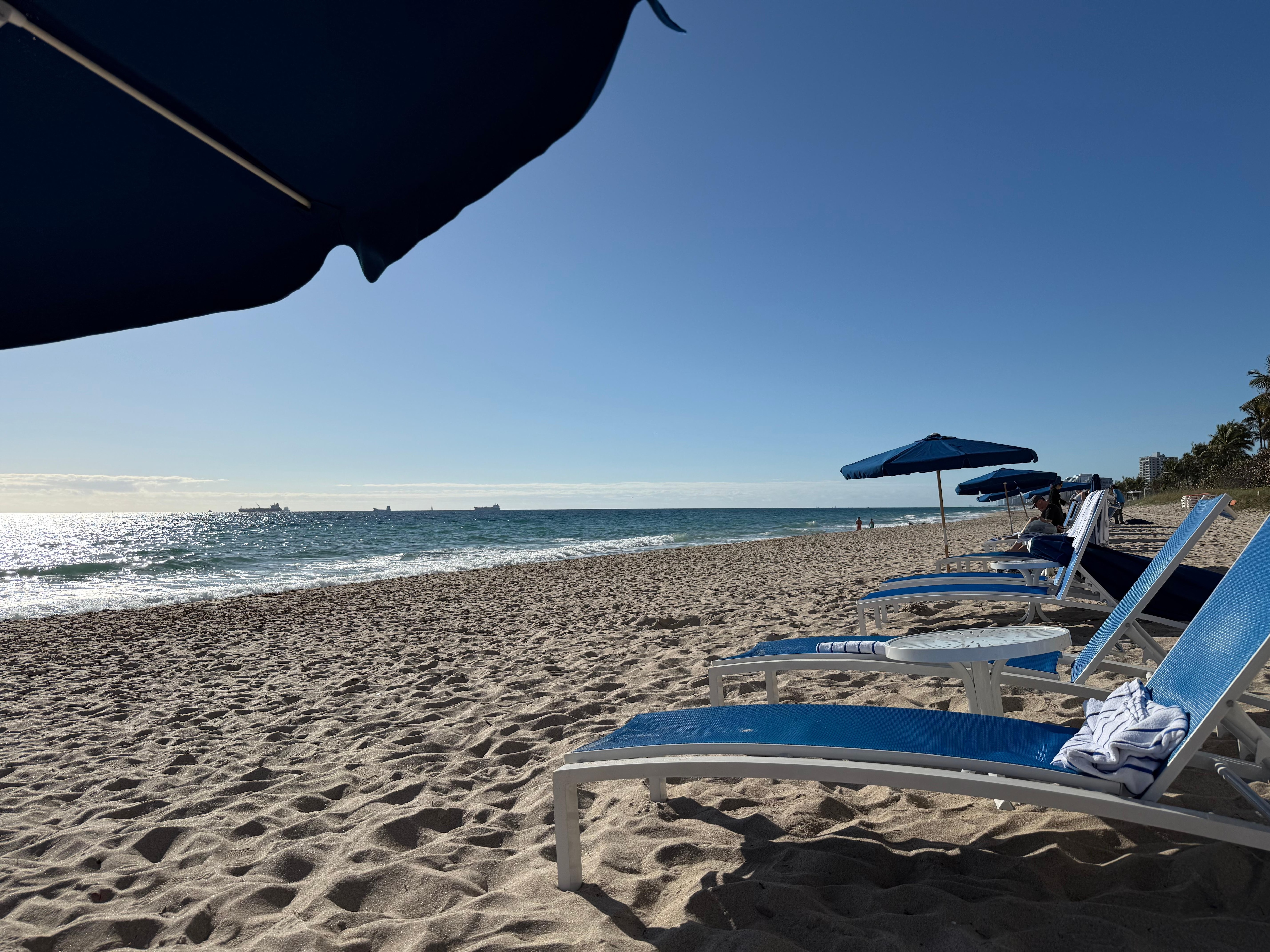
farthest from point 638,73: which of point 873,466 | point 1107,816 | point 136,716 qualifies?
point 873,466

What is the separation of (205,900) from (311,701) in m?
2.65

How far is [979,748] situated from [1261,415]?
58489mm

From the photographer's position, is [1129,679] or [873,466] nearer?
[1129,679]

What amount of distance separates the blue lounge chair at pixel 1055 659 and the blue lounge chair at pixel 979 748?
0.63 m

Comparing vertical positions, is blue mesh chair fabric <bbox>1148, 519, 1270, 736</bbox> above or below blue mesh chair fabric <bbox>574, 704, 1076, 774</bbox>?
above

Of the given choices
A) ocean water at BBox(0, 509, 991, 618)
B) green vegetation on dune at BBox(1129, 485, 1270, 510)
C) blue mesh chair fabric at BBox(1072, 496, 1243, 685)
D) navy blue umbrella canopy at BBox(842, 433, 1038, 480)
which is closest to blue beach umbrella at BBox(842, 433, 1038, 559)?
navy blue umbrella canopy at BBox(842, 433, 1038, 480)

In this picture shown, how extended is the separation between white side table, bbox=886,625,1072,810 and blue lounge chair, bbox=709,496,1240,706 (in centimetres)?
21

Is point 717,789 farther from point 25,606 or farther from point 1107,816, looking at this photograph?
point 25,606

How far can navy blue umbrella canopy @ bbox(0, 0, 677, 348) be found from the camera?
4.04 ft

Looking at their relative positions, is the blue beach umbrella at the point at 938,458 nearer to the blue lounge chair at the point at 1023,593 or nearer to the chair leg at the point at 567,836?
the blue lounge chair at the point at 1023,593

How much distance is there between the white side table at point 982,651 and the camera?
76.4 inches

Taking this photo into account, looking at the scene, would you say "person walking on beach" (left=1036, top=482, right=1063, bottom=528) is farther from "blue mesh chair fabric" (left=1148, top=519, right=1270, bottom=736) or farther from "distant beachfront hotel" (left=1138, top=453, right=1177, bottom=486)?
"distant beachfront hotel" (left=1138, top=453, right=1177, bottom=486)

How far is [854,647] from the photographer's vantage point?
275 cm

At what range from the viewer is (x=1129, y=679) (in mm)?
3432
